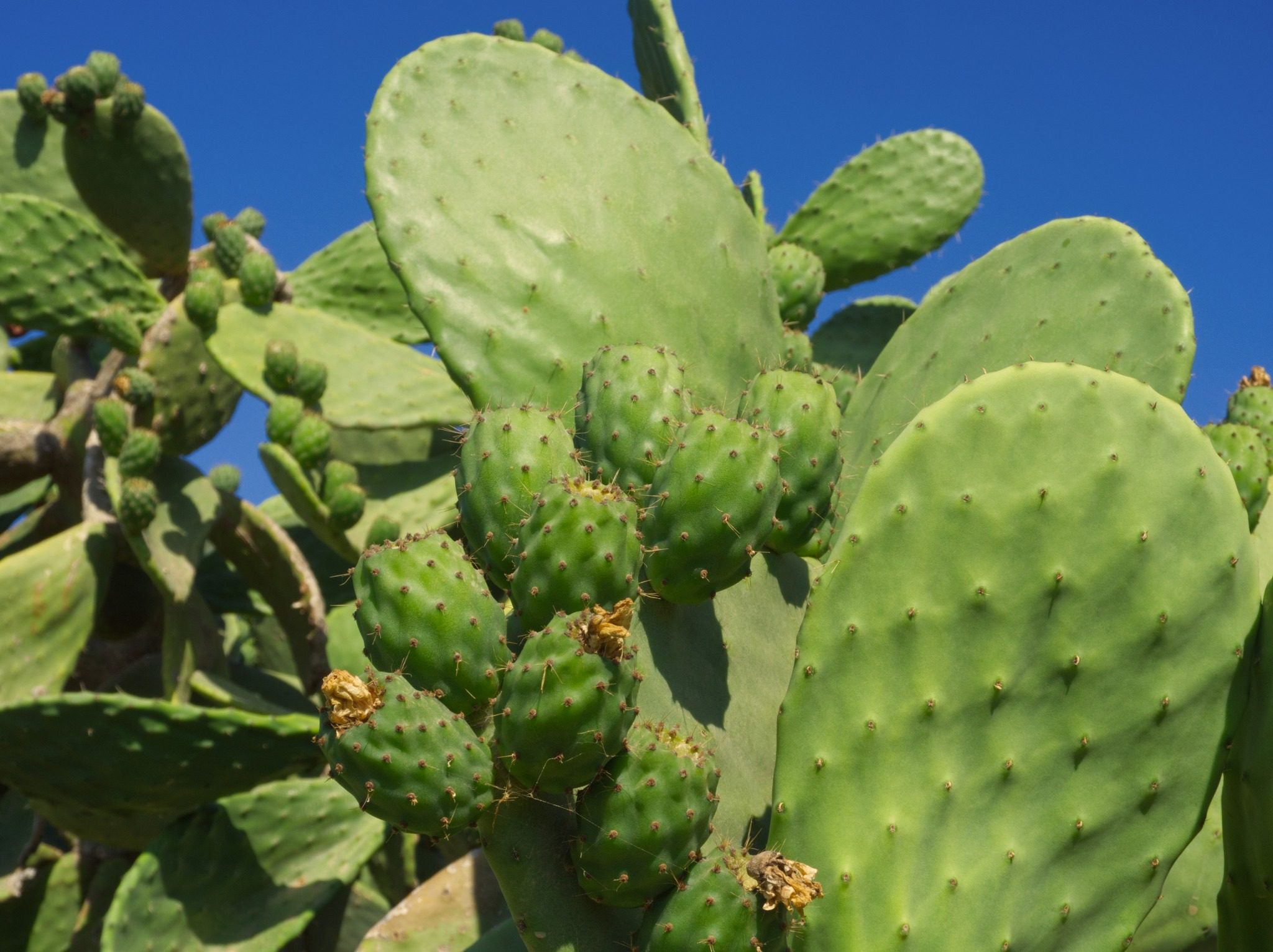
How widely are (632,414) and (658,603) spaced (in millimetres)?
228

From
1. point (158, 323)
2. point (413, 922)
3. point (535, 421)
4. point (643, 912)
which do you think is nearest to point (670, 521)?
point (535, 421)

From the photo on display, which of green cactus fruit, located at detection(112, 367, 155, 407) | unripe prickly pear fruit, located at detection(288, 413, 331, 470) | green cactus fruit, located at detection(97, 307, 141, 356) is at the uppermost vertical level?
green cactus fruit, located at detection(97, 307, 141, 356)

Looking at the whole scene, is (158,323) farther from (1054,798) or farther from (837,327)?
(1054,798)

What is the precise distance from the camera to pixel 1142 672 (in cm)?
139

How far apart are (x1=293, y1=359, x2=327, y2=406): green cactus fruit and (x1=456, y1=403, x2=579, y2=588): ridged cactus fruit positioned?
1573 mm

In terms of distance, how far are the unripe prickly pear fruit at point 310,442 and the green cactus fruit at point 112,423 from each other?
37 centimetres

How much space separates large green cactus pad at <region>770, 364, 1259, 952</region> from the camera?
1369 millimetres

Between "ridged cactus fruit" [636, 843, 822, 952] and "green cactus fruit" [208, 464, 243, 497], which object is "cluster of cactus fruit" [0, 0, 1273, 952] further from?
"green cactus fruit" [208, 464, 243, 497]

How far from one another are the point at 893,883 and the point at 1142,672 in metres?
0.36

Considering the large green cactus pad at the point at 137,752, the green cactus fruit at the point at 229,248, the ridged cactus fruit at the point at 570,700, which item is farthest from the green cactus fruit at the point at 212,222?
the ridged cactus fruit at the point at 570,700

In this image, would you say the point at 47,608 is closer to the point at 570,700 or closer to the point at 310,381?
the point at 310,381

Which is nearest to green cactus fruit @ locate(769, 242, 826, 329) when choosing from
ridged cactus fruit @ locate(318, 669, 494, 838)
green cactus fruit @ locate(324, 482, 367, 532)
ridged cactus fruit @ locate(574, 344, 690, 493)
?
green cactus fruit @ locate(324, 482, 367, 532)

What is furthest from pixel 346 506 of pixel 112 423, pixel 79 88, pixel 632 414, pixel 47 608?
pixel 632 414

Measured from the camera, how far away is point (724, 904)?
126 centimetres
